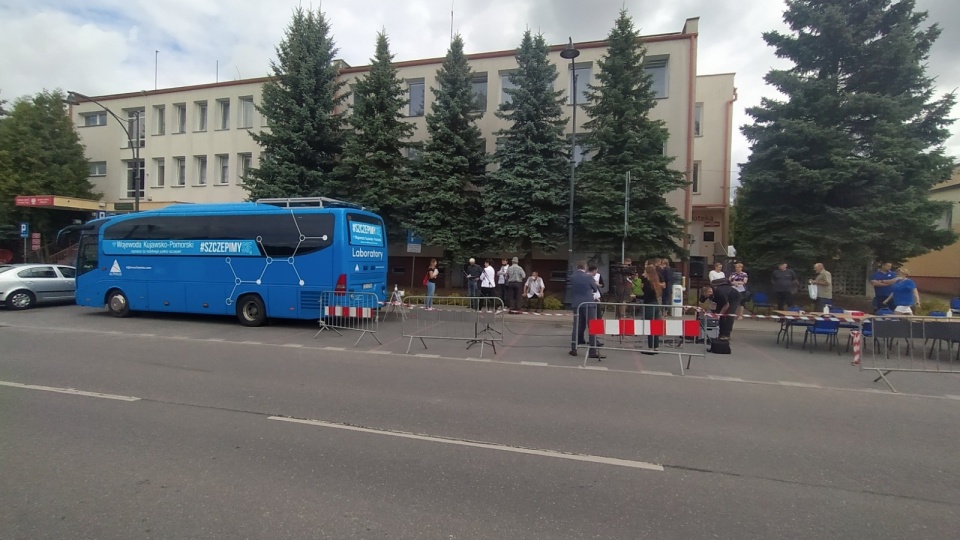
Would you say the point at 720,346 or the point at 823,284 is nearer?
the point at 720,346

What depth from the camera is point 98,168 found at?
1284 inches

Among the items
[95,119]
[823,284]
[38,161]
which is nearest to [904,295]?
[823,284]

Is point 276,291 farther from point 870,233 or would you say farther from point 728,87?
point 728,87

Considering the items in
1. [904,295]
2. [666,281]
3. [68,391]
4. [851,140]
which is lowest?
[68,391]

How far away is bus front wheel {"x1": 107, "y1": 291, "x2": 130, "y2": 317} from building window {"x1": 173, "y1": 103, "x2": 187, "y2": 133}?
19.7 m

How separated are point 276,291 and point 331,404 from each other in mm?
7778

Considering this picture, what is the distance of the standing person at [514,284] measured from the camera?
17.2 meters

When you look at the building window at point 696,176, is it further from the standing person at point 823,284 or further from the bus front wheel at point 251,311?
the bus front wheel at point 251,311

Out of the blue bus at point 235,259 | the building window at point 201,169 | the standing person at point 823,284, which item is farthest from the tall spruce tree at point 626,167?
the building window at point 201,169

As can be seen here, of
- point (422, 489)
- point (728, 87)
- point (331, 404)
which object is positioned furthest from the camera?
point (728, 87)

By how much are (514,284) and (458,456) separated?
12.9 m

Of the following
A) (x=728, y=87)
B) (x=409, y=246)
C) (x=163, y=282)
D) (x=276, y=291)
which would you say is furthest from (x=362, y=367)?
(x=728, y=87)

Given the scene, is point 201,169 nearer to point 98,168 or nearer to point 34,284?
point 98,168

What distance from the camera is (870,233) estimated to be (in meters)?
15.5
